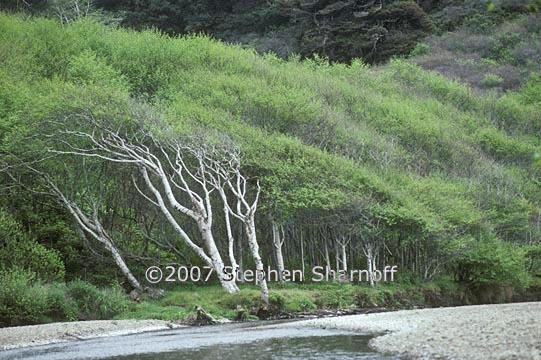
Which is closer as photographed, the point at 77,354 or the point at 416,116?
the point at 77,354

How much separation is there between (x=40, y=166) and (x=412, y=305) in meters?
25.5

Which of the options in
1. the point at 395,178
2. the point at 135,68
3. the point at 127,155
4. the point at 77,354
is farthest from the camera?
the point at 135,68

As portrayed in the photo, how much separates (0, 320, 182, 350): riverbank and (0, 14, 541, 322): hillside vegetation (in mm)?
3236

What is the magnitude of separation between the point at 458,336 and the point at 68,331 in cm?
1734

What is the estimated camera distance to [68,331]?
104ft

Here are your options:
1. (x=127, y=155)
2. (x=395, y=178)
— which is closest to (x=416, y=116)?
(x=395, y=178)

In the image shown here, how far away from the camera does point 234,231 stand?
55.1 meters

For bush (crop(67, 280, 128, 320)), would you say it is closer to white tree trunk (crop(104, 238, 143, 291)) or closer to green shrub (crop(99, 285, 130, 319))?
green shrub (crop(99, 285, 130, 319))

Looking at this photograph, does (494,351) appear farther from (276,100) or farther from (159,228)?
(276,100)

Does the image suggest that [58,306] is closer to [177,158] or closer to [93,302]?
[93,302]

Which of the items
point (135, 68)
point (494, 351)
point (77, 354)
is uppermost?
point (135, 68)

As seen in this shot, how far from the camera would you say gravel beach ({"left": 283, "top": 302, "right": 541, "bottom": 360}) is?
18261 mm

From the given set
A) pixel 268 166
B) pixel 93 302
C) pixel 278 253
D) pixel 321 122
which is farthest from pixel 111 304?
pixel 321 122

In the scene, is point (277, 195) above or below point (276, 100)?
below
